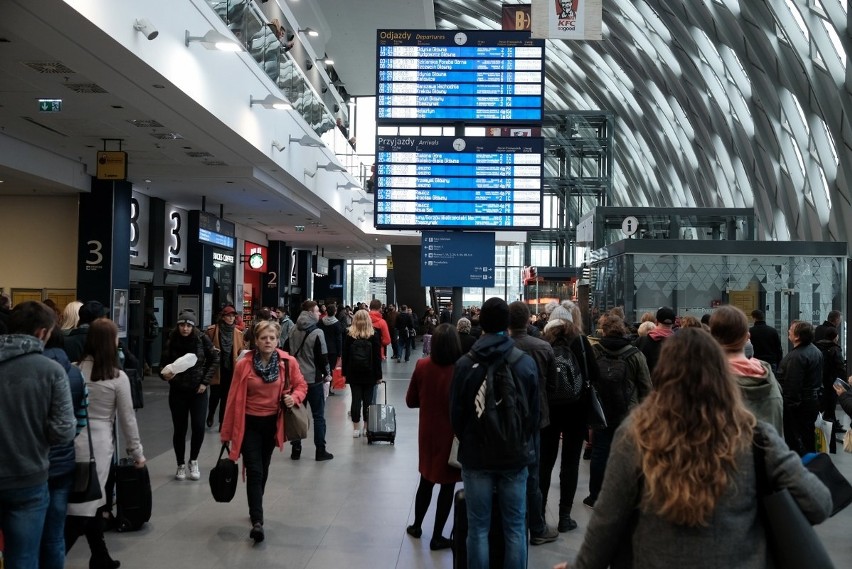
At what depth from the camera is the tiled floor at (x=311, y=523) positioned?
240 inches

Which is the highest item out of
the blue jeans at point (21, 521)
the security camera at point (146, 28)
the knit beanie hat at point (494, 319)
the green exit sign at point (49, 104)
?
the security camera at point (146, 28)

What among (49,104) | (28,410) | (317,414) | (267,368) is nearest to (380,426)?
(317,414)

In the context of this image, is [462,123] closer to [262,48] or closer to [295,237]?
[262,48]

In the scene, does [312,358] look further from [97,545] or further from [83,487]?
[83,487]

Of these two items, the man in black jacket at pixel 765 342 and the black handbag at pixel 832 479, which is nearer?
the black handbag at pixel 832 479

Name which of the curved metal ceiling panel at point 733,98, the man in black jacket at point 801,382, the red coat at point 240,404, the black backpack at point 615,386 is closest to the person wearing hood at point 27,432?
the red coat at point 240,404

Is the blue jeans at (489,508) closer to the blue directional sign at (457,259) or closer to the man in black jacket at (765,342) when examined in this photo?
the blue directional sign at (457,259)

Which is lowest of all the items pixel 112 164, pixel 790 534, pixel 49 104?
pixel 790 534

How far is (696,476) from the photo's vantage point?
2.49 metres

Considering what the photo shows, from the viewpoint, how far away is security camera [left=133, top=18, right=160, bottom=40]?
30.1ft

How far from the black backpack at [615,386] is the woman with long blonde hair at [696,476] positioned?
4420mm

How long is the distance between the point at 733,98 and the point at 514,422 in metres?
23.5

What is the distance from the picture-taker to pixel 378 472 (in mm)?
9258

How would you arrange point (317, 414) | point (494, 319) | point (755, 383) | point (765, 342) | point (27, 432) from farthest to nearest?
1. point (765, 342)
2. point (317, 414)
3. point (494, 319)
4. point (755, 383)
5. point (27, 432)
